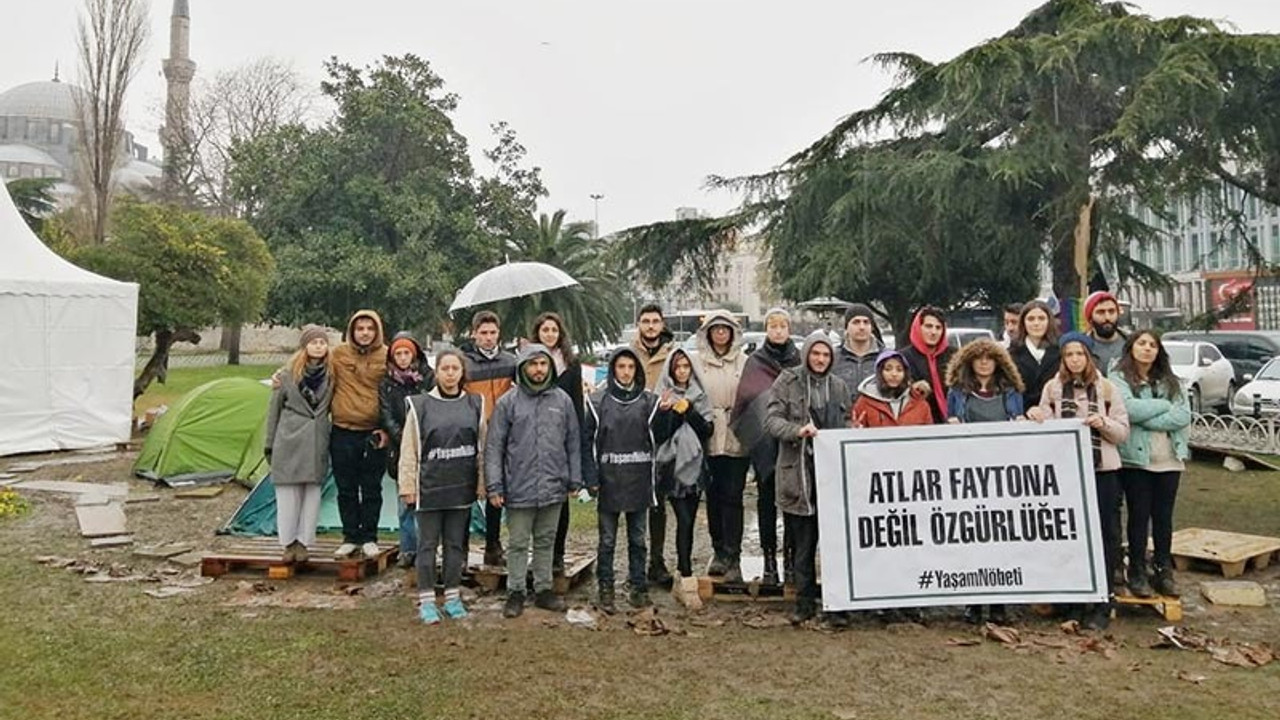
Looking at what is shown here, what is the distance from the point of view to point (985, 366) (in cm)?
479

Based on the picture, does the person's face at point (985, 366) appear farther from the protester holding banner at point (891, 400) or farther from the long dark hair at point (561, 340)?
the long dark hair at point (561, 340)

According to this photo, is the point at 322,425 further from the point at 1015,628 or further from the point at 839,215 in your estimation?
the point at 839,215

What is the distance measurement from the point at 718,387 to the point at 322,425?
99.2 inches

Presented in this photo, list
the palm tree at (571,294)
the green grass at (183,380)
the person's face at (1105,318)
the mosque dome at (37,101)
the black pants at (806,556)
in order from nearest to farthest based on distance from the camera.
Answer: the black pants at (806,556), the person's face at (1105,318), the green grass at (183,380), the palm tree at (571,294), the mosque dome at (37,101)

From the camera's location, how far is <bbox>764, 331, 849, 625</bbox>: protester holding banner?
4676 mm

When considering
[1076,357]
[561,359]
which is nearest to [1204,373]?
[1076,357]

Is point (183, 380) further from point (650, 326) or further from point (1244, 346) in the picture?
point (1244, 346)

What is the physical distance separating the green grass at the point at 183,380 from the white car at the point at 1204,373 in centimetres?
1689

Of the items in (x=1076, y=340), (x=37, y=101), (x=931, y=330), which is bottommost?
(x=1076, y=340)

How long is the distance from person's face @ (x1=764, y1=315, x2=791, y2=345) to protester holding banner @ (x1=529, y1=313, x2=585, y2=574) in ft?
3.90

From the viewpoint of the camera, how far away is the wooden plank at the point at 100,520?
699 cm

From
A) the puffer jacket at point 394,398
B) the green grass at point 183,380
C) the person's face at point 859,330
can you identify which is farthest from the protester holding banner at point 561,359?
the green grass at point 183,380

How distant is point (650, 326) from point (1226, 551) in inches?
155

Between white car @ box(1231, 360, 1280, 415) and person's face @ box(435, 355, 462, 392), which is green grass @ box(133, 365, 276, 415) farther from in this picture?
white car @ box(1231, 360, 1280, 415)
